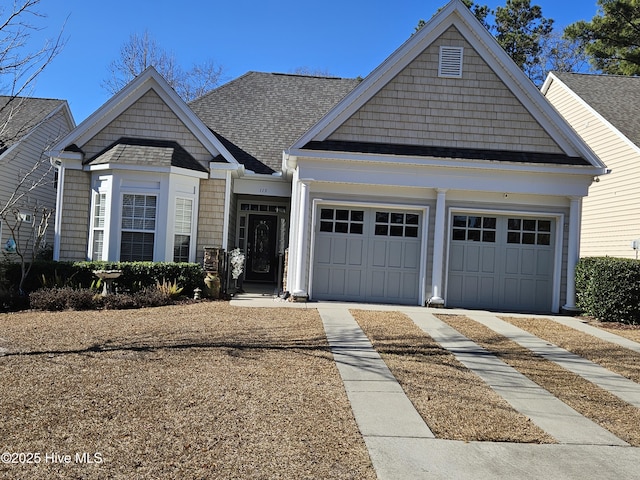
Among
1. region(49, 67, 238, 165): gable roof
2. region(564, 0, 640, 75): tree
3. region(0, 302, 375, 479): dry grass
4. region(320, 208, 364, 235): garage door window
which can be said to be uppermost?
region(564, 0, 640, 75): tree

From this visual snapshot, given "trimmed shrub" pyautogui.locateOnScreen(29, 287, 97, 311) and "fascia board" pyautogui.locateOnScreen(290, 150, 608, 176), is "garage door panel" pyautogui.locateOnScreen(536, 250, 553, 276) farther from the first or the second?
"trimmed shrub" pyautogui.locateOnScreen(29, 287, 97, 311)

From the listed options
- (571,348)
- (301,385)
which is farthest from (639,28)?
(301,385)

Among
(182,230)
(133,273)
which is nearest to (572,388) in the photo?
(133,273)

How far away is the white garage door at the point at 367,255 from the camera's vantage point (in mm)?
12672

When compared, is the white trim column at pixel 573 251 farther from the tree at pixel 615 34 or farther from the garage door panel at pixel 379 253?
the tree at pixel 615 34

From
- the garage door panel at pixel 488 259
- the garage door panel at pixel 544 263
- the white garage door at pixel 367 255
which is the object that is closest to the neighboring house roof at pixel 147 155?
the white garage door at pixel 367 255

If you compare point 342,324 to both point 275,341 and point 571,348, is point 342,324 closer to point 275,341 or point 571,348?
point 275,341

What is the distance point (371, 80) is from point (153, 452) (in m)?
9.90

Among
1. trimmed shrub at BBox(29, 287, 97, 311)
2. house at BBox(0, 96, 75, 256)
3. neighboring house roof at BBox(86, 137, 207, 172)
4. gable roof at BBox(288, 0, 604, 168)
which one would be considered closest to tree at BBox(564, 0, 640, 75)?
gable roof at BBox(288, 0, 604, 168)

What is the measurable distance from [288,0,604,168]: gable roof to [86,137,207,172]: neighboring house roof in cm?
331

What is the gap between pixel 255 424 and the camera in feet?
15.3

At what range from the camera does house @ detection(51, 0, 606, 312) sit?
480 inches

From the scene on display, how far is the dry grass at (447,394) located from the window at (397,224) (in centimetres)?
410

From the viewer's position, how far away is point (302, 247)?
12086 millimetres
